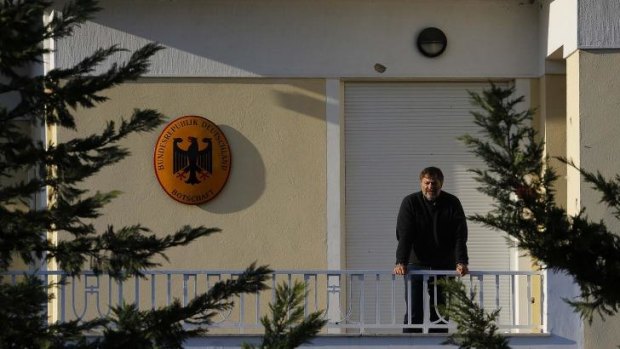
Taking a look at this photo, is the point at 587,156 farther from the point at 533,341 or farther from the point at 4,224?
the point at 4,224

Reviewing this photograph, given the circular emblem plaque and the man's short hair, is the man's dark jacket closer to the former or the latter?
the man's short hair

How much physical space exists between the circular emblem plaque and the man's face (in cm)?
218

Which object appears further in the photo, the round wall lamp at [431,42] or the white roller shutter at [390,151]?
the white roller shutter at [390,151]

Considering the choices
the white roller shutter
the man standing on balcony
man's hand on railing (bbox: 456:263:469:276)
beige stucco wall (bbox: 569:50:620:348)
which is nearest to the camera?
man's hand on railing (bbox: 456:263:469:276)

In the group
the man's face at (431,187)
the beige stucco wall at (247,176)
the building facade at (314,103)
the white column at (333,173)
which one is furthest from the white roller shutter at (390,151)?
the man's face at (431,187)

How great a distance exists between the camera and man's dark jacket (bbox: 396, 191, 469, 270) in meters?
11.1

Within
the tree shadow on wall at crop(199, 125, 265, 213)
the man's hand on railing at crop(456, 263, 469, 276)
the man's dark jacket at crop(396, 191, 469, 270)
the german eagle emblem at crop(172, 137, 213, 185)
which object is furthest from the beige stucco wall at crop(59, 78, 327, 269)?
the man's hand on railing at crop(456, 263, 469, 276)

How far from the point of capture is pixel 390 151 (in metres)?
12.6

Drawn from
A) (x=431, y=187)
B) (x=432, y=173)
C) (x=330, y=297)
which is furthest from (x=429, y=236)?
(x=330, y=297)

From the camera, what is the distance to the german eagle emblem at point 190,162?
40.8ft

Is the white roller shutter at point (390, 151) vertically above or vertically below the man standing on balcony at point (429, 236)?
above

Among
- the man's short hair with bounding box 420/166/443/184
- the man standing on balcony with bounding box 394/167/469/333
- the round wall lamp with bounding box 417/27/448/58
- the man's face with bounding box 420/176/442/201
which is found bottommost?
the man standing on balcony with bounding box 394/167/469/333

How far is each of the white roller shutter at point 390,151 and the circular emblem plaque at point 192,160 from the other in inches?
46.8

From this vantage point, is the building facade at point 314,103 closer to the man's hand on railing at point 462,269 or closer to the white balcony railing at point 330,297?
the white balcony railing at point 330,297
